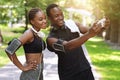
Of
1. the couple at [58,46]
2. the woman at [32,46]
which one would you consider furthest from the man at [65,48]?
the woman at [32,46]

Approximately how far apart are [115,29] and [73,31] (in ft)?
121

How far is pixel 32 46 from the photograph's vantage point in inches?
239

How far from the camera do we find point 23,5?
4050cm

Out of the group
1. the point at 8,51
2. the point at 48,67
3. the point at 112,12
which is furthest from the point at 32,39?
the point at 112,12

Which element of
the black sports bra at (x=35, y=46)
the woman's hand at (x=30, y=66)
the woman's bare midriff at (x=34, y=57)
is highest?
the black sports bra at (x=35, y=46)

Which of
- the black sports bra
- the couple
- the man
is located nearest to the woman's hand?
the couple

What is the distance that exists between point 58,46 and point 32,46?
770 mm

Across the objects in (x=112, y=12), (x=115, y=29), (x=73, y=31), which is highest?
(x=73, y=31)

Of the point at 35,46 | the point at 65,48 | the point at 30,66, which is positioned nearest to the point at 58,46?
the point at 65,48

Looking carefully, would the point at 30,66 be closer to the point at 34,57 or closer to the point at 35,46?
the point at 34,57

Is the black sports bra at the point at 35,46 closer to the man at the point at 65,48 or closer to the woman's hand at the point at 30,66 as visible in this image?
the woman's hand at the point at 30,66

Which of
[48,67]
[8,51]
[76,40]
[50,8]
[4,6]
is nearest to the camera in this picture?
[76,40]

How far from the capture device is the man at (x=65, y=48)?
17.8 feet

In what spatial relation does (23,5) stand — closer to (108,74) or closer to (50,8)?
(108,74)
